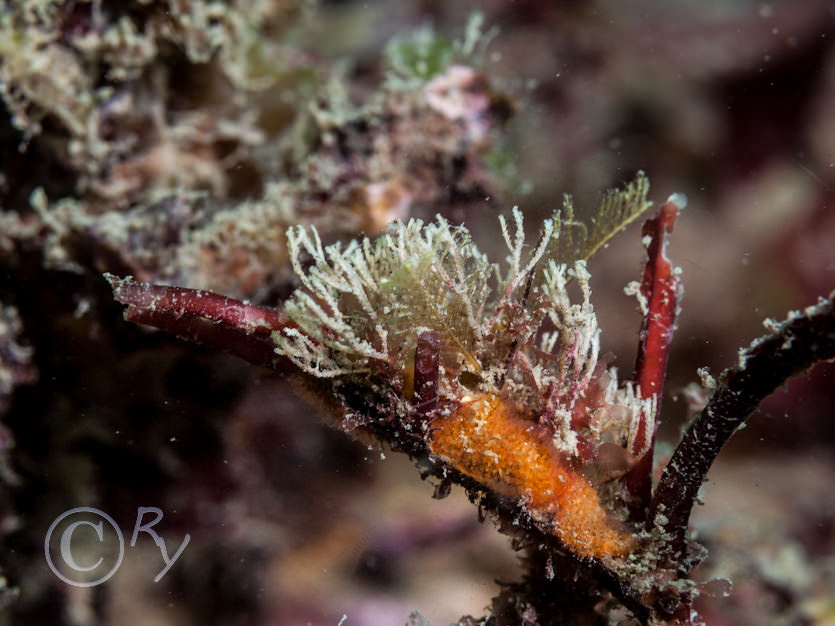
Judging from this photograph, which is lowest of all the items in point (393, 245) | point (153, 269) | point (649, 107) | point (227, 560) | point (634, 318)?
point (227, 560)

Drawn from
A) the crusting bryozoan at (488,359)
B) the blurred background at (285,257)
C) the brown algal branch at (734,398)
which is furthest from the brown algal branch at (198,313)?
the brown algal branch at (734,398)

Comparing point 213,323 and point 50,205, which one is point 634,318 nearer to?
point 213,323

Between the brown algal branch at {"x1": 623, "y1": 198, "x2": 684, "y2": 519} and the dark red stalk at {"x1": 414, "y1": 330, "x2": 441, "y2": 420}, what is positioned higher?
the brown algal branch at {"x1": 623, "y1": 198, "x2": 684, "y2": 519}

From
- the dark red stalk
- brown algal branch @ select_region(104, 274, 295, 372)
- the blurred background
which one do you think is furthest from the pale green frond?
brown algal branch @ select_region(104, 274, 295, 372)

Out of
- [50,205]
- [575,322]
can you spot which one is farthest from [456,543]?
[50,205]

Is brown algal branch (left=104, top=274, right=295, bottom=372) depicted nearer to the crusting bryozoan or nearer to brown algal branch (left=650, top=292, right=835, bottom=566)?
the crusting bryozoan

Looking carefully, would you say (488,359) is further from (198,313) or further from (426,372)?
(198,313)

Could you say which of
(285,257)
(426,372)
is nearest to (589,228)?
(426,372)
